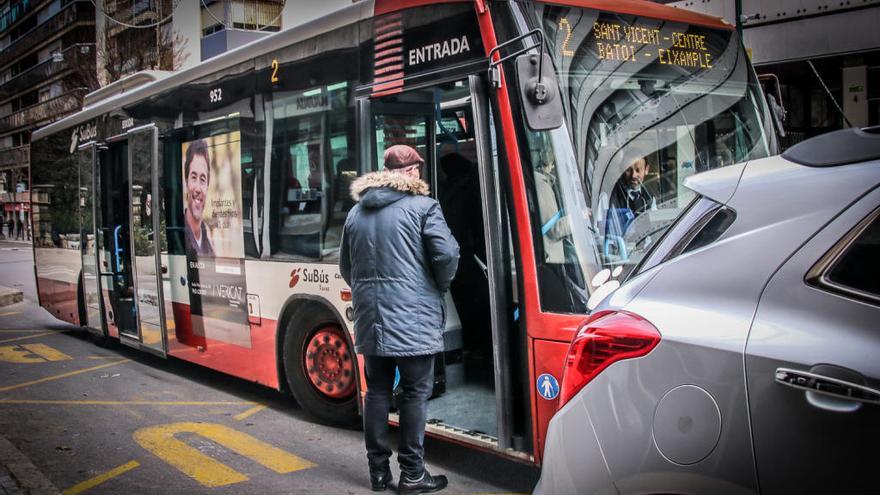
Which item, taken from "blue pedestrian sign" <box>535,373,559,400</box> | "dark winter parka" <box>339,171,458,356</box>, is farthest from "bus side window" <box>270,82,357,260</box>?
"blue pedestrian sign" <box>535,373,559,400</box>

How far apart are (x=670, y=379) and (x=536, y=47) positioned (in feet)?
8.62

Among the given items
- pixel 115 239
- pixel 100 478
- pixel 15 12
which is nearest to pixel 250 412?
pixel 100 478

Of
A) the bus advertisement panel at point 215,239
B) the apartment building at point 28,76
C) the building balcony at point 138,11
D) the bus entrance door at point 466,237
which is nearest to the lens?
the bus entrance door at point 466,237

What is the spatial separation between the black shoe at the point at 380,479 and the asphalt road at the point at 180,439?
131mm

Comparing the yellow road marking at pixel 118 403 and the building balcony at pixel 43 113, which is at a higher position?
the building balcony at pixel 43 113

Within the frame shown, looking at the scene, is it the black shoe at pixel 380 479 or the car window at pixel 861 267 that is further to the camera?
the black shoe at pixel 380 479

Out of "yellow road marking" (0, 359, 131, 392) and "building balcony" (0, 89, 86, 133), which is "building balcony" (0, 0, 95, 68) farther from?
"yellow road marking" (0, 359, 131, 392)

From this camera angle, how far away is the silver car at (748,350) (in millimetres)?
1967

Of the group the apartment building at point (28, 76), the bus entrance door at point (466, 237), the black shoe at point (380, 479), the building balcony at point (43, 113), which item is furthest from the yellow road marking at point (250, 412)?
the apartment building at point (28, 76)

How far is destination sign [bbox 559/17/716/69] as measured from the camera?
4.83 meters

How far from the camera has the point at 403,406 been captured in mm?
4734

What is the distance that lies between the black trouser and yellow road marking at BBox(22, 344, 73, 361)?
6.51m

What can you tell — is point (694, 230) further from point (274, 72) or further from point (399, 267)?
point (274, 72)

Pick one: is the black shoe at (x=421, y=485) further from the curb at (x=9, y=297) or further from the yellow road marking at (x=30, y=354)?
the curb at (x=9, y=297)
